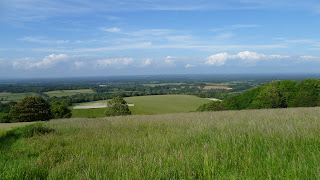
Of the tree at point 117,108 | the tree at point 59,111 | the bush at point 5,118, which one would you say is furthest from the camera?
the bush at point 5,118

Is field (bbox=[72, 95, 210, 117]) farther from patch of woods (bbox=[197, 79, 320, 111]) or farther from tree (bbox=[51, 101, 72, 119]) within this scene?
patch of woods (bbox=[197, 79, 320, 111])

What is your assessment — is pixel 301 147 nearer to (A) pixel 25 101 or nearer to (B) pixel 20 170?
(B) pixel 20 170

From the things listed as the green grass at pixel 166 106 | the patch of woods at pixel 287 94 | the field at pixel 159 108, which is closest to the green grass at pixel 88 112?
the field at pixel 159 108

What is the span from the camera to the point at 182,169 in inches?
123

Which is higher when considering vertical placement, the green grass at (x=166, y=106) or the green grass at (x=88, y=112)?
the green grass at (x=166, y=106)

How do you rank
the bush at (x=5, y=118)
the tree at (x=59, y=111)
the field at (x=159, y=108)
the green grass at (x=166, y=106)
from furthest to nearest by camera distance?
1. the green grass at (x=166, y=106)
2. the field at (x=159, y=108)
3. the bush at (x=5, y=118)
4. the tree at (x=59, y=111)

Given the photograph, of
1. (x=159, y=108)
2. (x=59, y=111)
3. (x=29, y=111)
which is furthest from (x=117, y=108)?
(x=159, y=108)

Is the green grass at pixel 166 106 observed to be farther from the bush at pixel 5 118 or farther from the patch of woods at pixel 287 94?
the bush at pixel 5 118

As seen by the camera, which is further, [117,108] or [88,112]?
[88,112]

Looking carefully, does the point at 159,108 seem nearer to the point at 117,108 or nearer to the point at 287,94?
the point at 117,108

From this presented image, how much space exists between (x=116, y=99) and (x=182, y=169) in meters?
50.7

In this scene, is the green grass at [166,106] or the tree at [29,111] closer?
the tree at [29,111]

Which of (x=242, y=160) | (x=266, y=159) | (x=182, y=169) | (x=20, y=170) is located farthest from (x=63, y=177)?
(x=266, y=159)

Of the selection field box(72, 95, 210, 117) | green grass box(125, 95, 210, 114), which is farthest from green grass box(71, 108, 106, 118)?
green grass box(125, 95, 210, 114)
